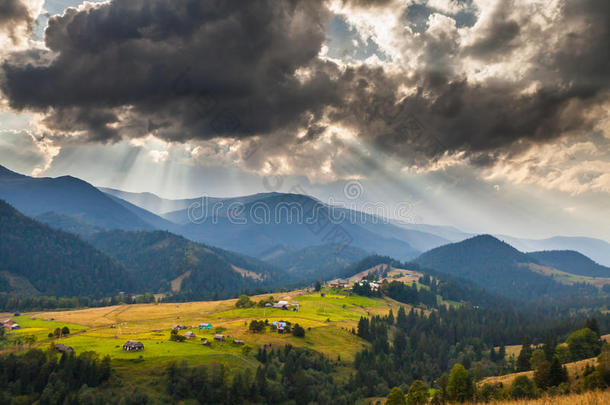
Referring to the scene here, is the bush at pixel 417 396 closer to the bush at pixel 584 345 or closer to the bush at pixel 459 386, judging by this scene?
the bush at pixel 459 386

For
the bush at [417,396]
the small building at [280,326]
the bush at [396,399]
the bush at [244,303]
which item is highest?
the bush at [244,303]

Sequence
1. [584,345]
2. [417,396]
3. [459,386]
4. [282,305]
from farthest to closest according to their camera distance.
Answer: [282,305] → [584,345] → [417,396] → [459,386]

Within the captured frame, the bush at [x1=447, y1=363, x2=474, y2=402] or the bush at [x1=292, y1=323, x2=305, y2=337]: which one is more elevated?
the bush at [x1=447, y1=363, x2=474, y2=402]

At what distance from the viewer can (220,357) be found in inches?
3711

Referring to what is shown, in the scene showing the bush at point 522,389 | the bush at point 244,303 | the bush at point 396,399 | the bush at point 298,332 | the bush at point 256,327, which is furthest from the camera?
the bush at point 244,303

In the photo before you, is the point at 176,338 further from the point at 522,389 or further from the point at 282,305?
the point at 522,389

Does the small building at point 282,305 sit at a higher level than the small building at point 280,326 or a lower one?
higher

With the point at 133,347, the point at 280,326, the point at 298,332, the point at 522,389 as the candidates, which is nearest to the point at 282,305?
the point at 280,326

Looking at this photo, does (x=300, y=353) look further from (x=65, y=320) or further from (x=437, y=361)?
(x=65, y=320)

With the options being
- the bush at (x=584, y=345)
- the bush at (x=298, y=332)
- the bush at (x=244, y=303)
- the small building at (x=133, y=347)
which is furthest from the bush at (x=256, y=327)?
the bush at (x=584, y=345)

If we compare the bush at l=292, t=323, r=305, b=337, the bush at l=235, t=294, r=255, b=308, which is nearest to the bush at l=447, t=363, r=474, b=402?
the bush at l=292, t=323, r=305, b=337

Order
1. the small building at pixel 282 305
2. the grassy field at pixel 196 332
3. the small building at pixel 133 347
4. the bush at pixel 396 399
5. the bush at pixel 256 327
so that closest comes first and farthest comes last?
the bush at pixel 396 399
the small building at pixel 133 347
the grassy field at pixel 196 332
the bush at pixel 256 327
the small building at pixel 282 305

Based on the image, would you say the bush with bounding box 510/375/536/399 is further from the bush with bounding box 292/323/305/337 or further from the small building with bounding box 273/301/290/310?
the small building with bounding box 273/301/290/310

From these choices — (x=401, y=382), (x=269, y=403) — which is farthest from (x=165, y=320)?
(x=401, y=382)
